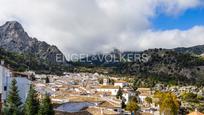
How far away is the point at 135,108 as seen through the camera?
91875 mm

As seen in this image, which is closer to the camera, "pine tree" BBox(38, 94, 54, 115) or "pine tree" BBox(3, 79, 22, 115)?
"pine tree" BBox(38, 94, 54, 115)

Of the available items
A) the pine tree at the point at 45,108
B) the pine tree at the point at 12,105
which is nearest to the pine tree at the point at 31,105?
the pine tree at the point at 12,105

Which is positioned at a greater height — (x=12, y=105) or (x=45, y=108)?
(x=12, y=105)

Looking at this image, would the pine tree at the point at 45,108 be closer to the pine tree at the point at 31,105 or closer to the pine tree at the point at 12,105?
the pine tree at the point at 31,105

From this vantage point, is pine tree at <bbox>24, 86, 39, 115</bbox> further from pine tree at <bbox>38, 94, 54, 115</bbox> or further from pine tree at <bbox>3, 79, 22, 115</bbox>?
pine tree at <bbox>38, 94, 54, 115</bbox>

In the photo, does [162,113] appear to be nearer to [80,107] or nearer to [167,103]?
[167,103]

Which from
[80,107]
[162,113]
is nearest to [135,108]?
[162,113]

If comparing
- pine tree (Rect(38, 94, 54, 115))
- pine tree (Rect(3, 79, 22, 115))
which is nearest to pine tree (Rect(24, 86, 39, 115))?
pine tree (Rect(3, 79, 22, 115))

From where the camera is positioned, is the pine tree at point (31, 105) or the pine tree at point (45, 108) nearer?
the pine tree at point (45, 108)

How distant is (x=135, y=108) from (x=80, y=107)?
2415 cm

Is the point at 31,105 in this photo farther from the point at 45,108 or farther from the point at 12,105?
the point at 12,105

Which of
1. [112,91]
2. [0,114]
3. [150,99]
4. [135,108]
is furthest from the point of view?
[112,91]

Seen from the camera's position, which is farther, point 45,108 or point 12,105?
point 12,105

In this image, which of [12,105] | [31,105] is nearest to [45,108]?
[31,105]
